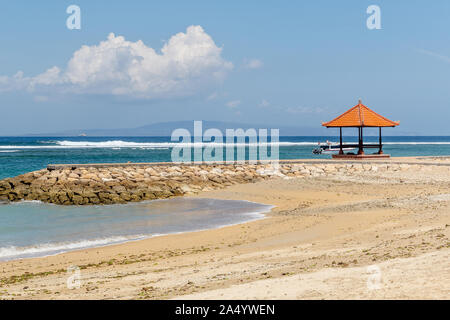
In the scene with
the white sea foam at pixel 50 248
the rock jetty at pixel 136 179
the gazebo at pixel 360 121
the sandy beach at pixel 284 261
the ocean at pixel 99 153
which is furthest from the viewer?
the ocean at pixel 99 153

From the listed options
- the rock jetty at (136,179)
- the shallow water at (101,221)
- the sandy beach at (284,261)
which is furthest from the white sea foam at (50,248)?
the rock jetty at (136,179)

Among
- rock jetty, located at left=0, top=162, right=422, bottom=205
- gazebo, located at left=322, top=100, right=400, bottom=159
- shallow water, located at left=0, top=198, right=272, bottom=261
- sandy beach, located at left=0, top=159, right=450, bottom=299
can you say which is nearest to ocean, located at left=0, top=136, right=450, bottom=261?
shallow water, located at left=0, top=198, right=272, bottom=261

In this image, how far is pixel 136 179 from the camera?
23.8 m

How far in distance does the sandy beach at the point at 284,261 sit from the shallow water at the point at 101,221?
2.98 ft

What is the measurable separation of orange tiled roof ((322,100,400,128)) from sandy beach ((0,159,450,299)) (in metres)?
15.6

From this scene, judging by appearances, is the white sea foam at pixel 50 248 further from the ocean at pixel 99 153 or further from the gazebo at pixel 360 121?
the gazebo at pixel 360 121

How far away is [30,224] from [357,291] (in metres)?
11.7

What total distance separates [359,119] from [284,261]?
2501cm

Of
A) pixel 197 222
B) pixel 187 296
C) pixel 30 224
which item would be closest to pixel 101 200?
pixel 30 224

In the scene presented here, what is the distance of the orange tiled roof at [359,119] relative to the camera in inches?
1240

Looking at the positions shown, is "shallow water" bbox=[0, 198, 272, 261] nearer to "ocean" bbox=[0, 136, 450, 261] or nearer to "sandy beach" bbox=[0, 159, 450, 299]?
"ocean" bbox=[0, 136, 450, 261]

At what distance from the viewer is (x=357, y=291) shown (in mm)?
5531

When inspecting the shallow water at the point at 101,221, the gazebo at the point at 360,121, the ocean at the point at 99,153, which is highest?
the gazebo at the point at 360,121
